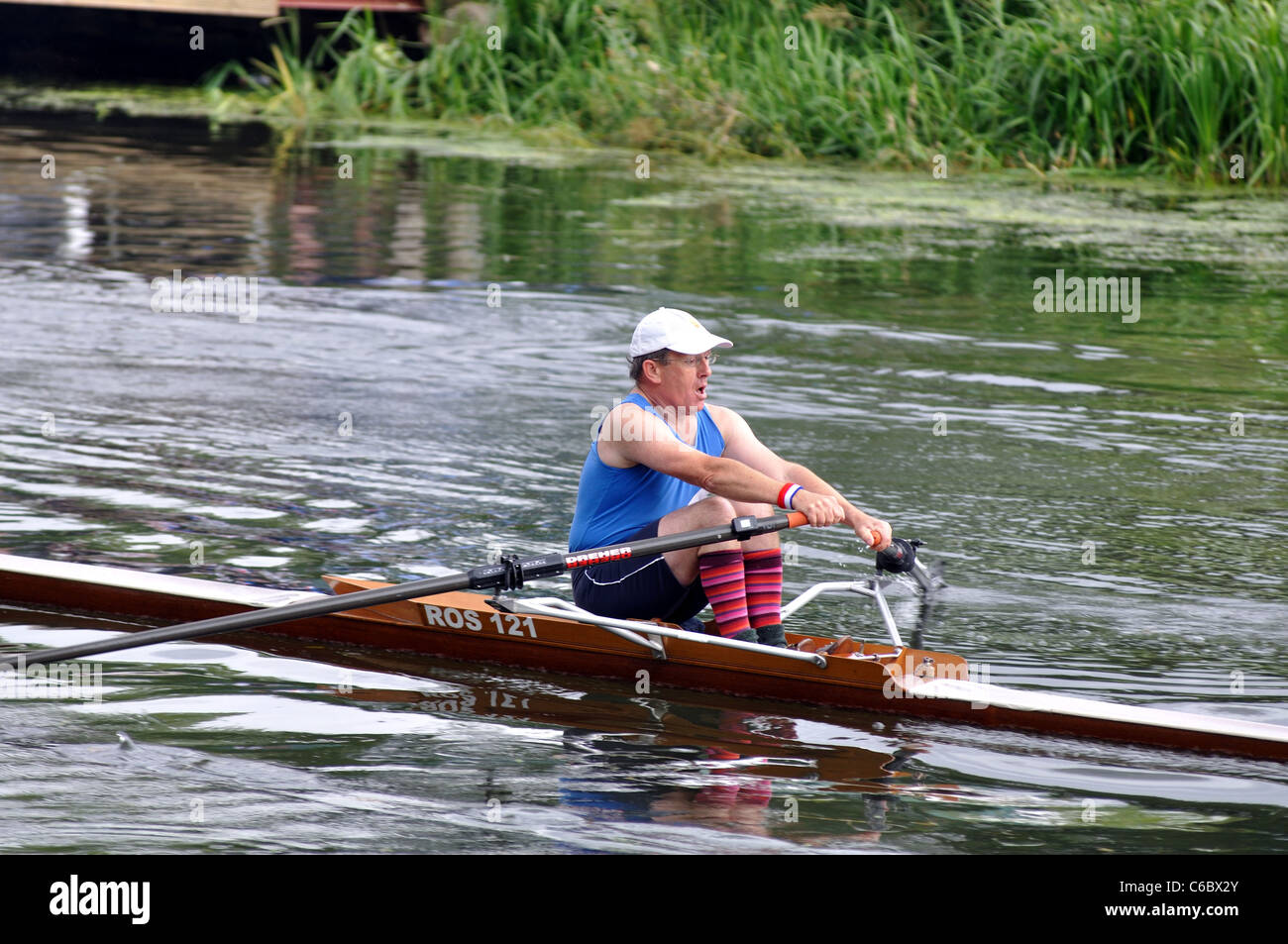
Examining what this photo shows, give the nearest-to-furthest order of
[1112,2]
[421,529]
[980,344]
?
[421,529], [980,344], [1112,2]

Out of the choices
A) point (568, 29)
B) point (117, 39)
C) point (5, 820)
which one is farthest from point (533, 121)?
point (5, 820)

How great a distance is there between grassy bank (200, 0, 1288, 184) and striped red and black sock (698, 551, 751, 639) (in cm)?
1040

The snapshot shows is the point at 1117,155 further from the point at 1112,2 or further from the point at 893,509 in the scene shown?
the point at 893,509

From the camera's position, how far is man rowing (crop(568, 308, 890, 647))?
481 cm

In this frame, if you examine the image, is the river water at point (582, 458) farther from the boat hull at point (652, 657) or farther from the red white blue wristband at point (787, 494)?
the red white blue wristband at point (787, 494)

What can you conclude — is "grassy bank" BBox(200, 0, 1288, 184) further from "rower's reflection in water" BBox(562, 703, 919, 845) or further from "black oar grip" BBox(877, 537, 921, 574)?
"rower's reflection in water" BBox(562, 703, 919, 845)

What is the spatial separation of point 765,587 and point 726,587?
0.14 meters

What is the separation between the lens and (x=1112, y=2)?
1488cm

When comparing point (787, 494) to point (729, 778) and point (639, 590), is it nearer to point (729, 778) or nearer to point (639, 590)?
point (639, 590)

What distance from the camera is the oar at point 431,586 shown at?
469 centimetres

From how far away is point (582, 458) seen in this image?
7637mm

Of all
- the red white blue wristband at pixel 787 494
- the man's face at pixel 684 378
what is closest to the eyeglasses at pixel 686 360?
the man's face at pixel 684 378

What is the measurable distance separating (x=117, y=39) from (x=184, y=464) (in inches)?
682

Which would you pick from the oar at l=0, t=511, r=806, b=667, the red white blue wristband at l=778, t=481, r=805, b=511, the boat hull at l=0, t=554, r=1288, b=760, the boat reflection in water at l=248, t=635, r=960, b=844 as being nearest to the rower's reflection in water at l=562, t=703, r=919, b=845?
the boat reflection in water at l=248, t=635, r=960, b=844
